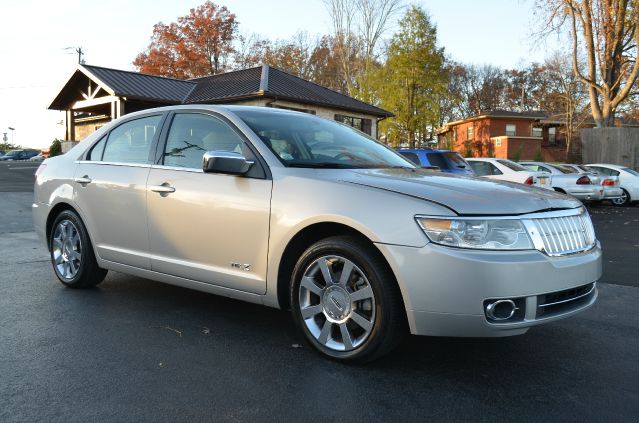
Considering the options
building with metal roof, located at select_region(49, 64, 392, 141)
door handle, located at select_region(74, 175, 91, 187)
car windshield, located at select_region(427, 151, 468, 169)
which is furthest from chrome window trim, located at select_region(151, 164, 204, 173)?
building with metal roof, located at select_region(49, 64, 392, 141)

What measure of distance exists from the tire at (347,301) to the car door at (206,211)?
1.15 feet

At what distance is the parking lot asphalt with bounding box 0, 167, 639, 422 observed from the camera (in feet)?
9.09

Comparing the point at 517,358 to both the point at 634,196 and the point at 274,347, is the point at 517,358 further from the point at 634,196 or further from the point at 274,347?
the point at 634,196

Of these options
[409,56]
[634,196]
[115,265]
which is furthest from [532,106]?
[115,265]

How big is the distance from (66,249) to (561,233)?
4301 millimetres

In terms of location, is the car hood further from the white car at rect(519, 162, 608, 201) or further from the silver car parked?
the white car at rect(519, 162, 608, 201)

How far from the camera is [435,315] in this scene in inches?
119

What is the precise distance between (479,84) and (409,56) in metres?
37.4

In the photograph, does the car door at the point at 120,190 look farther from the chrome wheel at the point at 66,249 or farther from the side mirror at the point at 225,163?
the side mirror at the point at 225,163

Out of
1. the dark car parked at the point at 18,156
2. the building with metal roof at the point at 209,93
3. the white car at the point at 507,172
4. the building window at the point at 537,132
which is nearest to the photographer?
the white car at the point at 507,172

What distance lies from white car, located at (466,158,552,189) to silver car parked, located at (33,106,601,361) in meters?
11.3

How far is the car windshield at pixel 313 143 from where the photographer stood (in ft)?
A: 12.8

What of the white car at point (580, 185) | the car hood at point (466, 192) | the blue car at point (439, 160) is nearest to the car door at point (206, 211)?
the car hood at point (466, 192)

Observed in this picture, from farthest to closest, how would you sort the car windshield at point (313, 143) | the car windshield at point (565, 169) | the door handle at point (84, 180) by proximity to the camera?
1. the car windshield at point (565, 169)
2. the door handle at point (84, 180)
3. the car windshield at point (313, 143)
